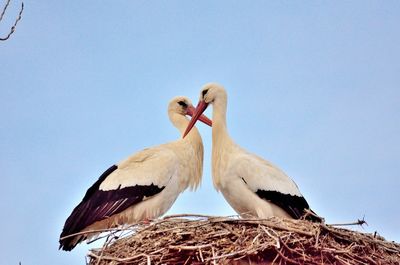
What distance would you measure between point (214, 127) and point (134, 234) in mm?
1829

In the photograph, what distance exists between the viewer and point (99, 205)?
689 centimetres

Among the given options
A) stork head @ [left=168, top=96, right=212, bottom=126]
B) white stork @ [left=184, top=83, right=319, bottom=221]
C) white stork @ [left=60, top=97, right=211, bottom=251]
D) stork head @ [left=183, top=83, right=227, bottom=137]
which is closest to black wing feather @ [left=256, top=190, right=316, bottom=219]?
white stork @ [left=184, top=83, right=319, bottom=221]

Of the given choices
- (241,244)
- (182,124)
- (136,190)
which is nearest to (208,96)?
(182,124)

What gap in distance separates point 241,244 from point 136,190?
192 cm

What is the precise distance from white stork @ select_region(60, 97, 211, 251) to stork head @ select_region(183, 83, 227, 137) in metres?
0.35

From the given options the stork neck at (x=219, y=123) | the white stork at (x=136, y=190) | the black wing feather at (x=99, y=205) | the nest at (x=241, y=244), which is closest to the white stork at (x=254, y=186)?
the stork neck at (x=219, y=123)

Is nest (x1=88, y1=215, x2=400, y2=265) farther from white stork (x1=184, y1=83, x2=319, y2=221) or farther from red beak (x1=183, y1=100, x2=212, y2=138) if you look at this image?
red beak (x1=183, y1=100, x2=212, y2=138)

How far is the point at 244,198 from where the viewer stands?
672cm

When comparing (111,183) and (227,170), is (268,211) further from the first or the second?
(111,183)

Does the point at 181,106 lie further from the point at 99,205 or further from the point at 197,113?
the point at 99,205

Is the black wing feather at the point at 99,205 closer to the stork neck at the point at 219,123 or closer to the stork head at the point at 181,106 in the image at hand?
the stork neck at the point at 219,123

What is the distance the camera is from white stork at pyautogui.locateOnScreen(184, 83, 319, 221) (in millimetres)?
6699

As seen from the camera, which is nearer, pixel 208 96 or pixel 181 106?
pixel 208 96

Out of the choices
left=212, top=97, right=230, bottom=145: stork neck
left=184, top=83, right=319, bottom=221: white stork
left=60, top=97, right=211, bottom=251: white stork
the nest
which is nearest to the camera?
the nest
